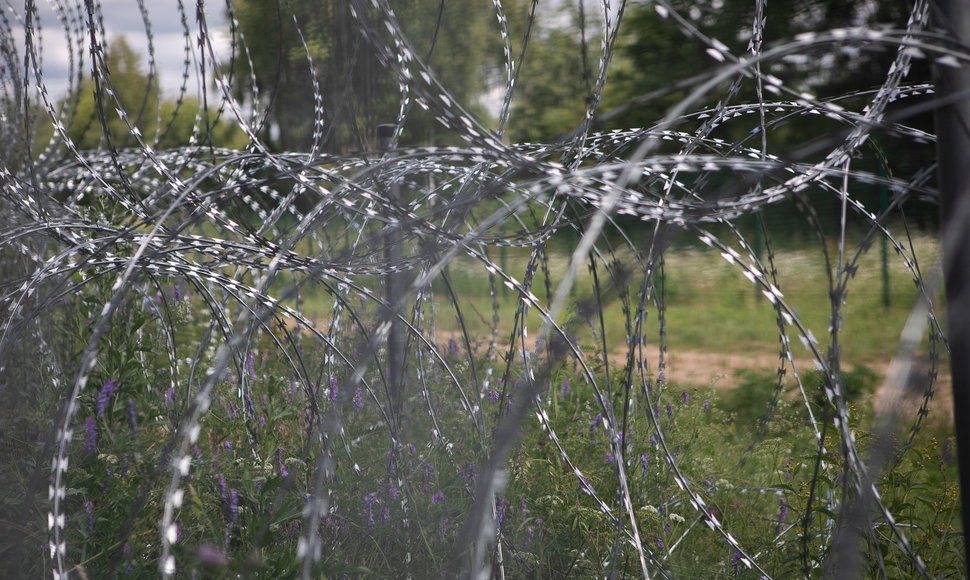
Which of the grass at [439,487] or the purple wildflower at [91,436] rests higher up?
the purple wildflower at [91,436]

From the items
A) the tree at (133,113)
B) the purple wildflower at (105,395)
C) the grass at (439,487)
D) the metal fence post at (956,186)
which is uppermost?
the tree at (133,113)

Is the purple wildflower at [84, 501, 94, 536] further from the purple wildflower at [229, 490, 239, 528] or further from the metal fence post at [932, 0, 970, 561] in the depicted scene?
the metal fence post at [932, 0, 970, 561]

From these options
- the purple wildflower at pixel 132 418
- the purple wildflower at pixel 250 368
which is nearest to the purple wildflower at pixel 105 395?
the purple wildflower at pixel 132 418

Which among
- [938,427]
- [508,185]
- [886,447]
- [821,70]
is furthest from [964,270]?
[821,70]

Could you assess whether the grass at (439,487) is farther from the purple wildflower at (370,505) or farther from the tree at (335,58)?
the tree at (335,58)

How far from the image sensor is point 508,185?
5.06 feet

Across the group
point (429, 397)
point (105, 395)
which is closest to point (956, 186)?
point (429, 397)

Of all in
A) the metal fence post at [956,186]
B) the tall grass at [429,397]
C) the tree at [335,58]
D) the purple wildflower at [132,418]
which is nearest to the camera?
the metal fence post at [956,186]

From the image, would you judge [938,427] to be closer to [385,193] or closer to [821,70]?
[385,193]

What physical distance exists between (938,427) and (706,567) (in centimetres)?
301

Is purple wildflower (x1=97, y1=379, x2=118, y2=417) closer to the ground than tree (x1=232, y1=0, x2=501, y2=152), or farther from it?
closer to the ground

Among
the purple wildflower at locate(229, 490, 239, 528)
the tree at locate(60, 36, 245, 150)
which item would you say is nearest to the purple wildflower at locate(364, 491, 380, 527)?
the purple wildflower at locate(229, 490, 239, 528)

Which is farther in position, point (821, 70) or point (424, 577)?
point (821, 70)

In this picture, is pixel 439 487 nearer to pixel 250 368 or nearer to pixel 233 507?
pixel 233 507
